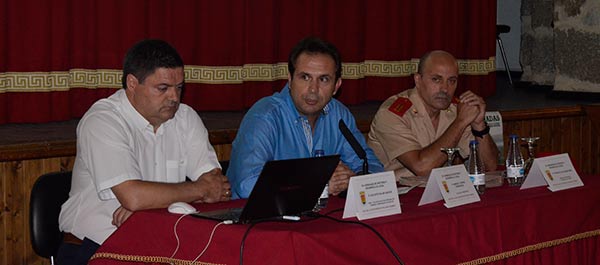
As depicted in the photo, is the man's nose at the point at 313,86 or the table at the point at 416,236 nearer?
the table at the point at 416,236

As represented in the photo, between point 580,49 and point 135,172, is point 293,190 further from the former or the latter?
point 580,49

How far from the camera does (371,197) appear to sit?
9.30 ft

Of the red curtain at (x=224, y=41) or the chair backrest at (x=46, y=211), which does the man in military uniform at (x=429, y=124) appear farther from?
the red curtain at (x=224, y=41)

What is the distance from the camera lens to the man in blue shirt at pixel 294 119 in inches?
133

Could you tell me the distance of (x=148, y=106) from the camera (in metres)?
3.20

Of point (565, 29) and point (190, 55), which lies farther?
point (565, 29)

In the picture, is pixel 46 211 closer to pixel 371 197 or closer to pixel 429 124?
pixel 371 197

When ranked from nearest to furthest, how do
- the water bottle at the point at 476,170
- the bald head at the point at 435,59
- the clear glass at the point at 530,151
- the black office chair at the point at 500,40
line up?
the water bottle at the point at 476,170 < the clear glass at the point at 530,151 < the bald head at the point at 435,59 < the black office chair at the point at 500,40

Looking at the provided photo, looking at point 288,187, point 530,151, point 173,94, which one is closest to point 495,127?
point 530,151

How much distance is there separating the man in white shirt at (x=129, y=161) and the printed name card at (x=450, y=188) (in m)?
0.64

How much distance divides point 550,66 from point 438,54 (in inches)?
168

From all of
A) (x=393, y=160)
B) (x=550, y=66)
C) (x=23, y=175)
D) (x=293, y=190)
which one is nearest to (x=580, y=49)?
(x=550, y=66)

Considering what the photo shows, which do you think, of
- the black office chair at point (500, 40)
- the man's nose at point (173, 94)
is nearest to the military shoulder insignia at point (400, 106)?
the man's nose at point (173, 94)

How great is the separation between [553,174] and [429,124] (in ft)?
2.73
